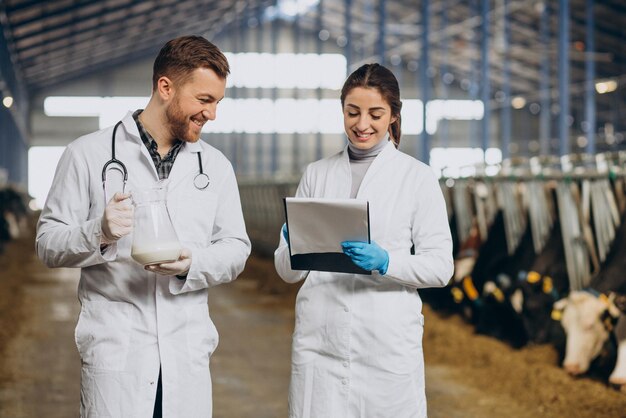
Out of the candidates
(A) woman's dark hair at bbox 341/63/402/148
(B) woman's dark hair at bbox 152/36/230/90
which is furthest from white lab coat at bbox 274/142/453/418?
(B) woman's dark hair at bbox 152/36/230/90

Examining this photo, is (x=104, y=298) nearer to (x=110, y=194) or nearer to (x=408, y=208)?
(x=110, y=194)

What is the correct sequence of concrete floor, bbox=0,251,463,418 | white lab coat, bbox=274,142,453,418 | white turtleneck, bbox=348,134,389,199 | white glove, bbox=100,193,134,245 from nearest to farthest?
white glove, bbox=100,193,134,245 < white lab coat, bbox=274,142,453,418 < white turtleneck, bbox=348,134,389,199 < concrete floor, bbox=0,251,463,418

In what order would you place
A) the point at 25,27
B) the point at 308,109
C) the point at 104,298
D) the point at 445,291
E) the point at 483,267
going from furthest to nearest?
the point at 308,109 → the point at 25,27 → the point at 445,291 → the point at 483,267 → the point at 104,298

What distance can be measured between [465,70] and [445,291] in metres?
27.2

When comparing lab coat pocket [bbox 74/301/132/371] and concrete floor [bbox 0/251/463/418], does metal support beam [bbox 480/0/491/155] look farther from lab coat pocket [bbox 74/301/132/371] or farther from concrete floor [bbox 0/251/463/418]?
lab coat pocket [bbox 74/301/132/371]

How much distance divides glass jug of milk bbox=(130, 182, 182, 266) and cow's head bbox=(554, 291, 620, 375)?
3.46 metres

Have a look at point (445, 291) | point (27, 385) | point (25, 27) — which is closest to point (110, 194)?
point (27, 385)

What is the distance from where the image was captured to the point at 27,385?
17.8ft

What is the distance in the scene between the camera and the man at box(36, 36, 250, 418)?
220cm

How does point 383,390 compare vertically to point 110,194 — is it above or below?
below

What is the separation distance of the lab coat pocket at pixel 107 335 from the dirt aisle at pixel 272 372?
2688 mm

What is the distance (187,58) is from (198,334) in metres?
0.66

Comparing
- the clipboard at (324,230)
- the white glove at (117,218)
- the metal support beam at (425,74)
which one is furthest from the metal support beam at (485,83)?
the white glove at (117,218)

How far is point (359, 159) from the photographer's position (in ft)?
8.54
